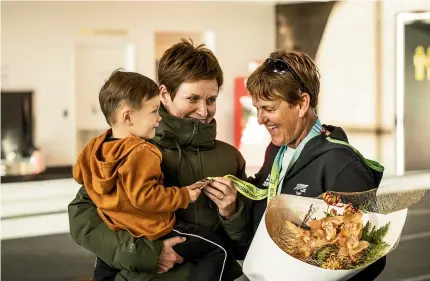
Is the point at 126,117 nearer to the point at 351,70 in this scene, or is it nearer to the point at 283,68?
the point at 283,68

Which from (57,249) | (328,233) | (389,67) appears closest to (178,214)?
(328,233)

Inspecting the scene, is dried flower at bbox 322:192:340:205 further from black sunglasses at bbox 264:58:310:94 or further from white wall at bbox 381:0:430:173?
white wall at bbox 381:0:430:173

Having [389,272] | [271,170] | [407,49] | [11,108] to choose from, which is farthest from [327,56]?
[271,170]

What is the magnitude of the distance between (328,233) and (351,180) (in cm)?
15

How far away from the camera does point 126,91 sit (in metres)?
1.35

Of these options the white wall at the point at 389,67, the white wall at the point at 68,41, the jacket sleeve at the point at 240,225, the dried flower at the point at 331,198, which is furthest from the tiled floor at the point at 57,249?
→ the dried flower at the point at 331,198

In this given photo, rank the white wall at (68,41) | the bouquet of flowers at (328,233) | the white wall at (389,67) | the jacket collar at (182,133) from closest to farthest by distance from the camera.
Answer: the bouquet of flowers at (328,233) < the jacket collar at (182,133) < the white wall at (389,67) < the white wall at (68,41)

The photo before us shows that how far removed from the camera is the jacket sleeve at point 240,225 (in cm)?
142

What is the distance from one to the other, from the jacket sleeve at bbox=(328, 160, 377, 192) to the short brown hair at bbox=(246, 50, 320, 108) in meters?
0.18

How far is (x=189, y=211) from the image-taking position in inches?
56.6

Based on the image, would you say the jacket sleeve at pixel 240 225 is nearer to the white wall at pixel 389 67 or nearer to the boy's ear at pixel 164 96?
the boy's ear at pixel 164 96

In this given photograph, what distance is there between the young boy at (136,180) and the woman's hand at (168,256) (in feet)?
Answer: 0.04

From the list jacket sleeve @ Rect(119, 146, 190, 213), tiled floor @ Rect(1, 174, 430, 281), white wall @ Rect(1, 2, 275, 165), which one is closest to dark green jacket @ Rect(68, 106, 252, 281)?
jacket sleeve @ Rect(119, 146, 190, 213)

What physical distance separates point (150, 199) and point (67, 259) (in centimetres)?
320
